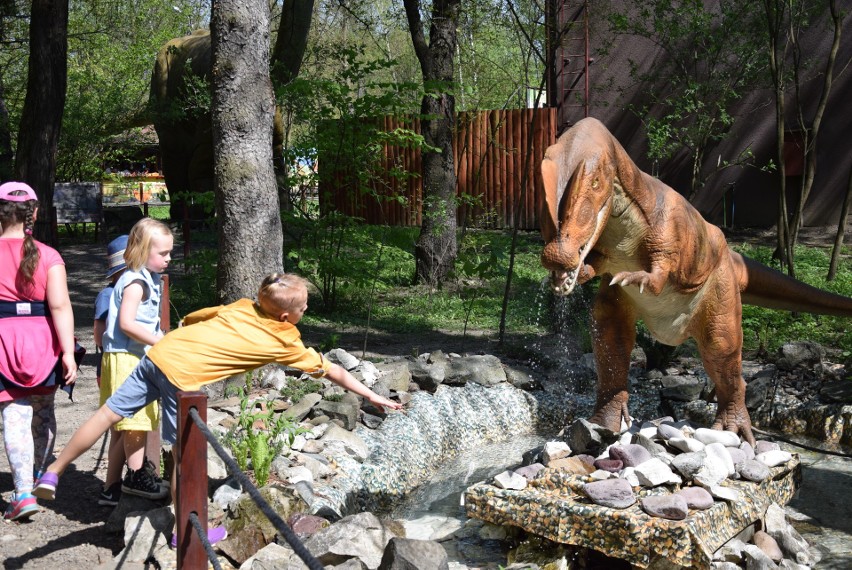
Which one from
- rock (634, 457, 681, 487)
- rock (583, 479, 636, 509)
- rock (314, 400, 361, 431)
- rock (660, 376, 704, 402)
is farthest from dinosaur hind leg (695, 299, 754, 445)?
rock (314, 400, 361, 431)

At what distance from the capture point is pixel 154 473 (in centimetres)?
432

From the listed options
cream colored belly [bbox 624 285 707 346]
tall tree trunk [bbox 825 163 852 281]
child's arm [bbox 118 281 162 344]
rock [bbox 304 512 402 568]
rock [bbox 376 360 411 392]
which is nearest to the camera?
rock [bbox 304 512 402 568]

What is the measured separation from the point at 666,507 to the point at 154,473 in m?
2.48

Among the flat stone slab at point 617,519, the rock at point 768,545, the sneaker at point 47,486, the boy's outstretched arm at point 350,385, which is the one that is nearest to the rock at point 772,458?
the flat stone slab at point 617,519

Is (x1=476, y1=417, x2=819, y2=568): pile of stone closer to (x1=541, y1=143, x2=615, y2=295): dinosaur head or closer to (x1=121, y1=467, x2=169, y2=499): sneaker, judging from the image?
(x1=541, y1=143, x2=615, y2=295): dinosaur head

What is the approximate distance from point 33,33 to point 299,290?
9.54 m

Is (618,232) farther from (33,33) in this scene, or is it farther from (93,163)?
(93,163)

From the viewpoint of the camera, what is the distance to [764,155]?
16.1m

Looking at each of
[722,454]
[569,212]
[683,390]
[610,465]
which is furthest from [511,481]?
[683,390]

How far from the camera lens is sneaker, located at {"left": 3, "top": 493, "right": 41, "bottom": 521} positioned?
164 inches

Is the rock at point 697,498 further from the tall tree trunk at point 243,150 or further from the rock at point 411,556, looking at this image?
the tall tree trunk at point 243,150

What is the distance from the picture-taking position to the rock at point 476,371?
24.2 feet

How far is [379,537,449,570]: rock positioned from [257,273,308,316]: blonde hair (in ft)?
3.62

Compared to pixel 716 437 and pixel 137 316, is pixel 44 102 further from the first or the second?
pixel 716 437
